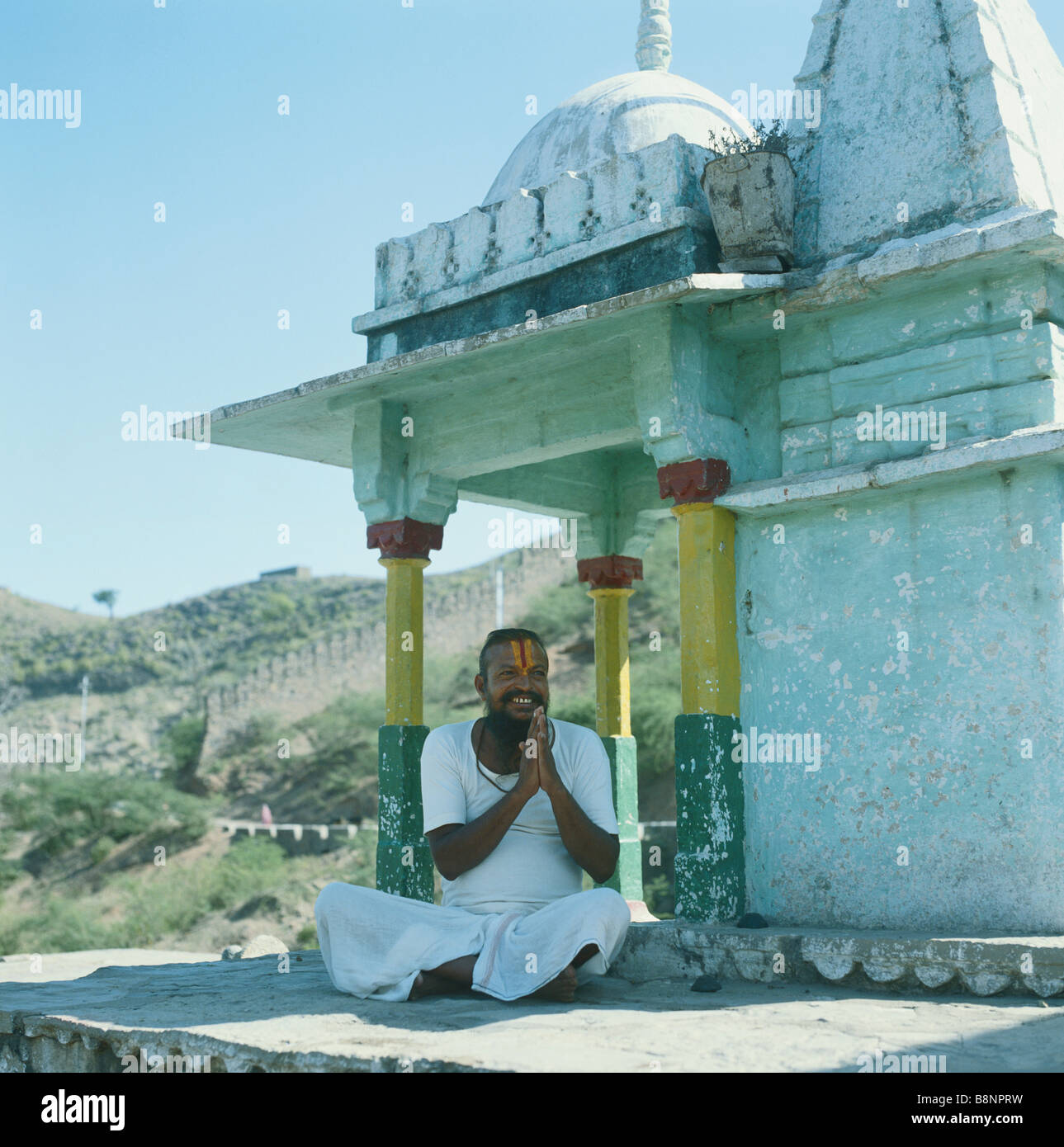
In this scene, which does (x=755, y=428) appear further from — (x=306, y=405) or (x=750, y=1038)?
(x=750, y=1038)

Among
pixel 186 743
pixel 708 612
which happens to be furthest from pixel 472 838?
pixel 186 743

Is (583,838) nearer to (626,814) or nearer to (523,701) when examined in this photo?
(523,701)

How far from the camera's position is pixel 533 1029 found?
4070 millimetres

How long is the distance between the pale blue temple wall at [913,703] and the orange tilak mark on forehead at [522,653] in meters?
1.78

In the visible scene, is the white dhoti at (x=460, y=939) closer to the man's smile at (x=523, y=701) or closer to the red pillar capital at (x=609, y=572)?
the man's smile at (x=523, y=701)

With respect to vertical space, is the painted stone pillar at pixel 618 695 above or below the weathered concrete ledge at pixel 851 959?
above

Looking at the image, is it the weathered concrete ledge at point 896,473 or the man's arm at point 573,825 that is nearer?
the man's arm at point 573,825

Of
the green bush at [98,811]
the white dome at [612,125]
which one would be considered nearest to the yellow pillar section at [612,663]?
the white dome at [612,125]

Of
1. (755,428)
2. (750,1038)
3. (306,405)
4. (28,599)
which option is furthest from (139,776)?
(28,599)

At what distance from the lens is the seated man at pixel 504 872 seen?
4707 millimetres

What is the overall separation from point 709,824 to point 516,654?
1.72 m

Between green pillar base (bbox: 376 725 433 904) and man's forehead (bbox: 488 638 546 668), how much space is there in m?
2.50
